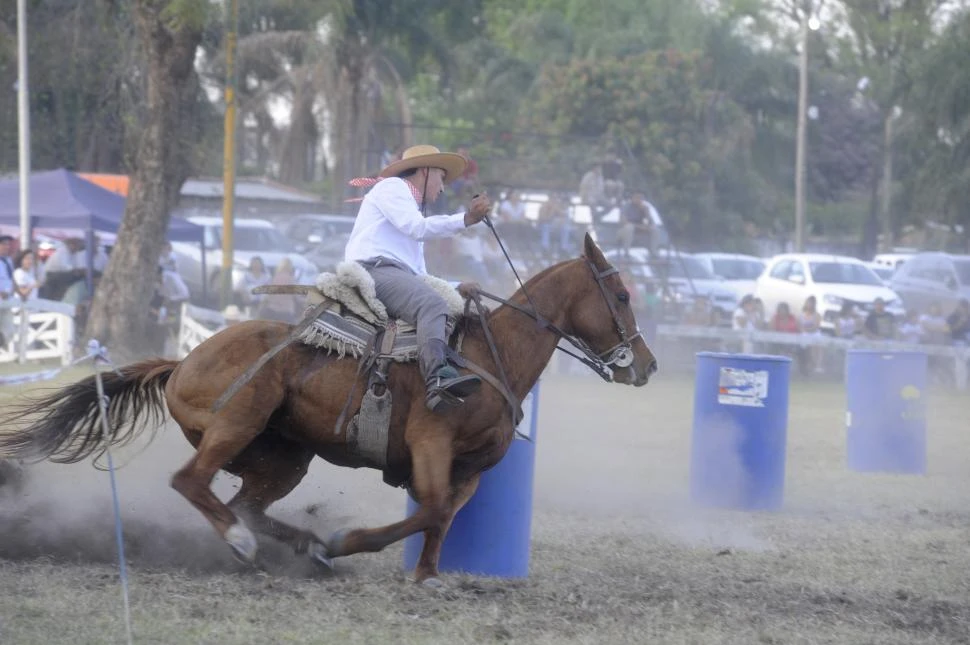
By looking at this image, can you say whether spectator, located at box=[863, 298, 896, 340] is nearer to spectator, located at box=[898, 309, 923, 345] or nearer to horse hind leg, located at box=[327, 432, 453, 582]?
spectator, located at box=[898, 309, 923, 345]

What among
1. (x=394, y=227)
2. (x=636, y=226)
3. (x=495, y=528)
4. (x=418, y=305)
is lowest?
(x=495, y=528)

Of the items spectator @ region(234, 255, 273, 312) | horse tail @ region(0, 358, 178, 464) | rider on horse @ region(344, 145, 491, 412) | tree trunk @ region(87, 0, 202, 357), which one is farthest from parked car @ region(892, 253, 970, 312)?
horse tail @ region(0, 358, 178, 464)

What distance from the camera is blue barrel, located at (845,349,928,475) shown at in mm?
13211

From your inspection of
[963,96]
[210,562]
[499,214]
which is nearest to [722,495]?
[210,562]

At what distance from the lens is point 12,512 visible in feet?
26.8

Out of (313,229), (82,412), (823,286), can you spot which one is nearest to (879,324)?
(823,286)

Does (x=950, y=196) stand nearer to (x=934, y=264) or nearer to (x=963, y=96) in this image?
(x=963, y=96)

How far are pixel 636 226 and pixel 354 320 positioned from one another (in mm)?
18960

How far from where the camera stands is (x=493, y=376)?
24.8 ft

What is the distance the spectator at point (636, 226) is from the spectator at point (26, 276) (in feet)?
35.5

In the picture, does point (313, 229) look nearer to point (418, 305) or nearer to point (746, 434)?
point (746, 434)

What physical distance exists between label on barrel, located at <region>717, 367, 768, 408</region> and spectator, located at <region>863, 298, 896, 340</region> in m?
14.1

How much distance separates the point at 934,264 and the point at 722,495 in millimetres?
17920

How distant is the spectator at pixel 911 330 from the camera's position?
81.2ft
